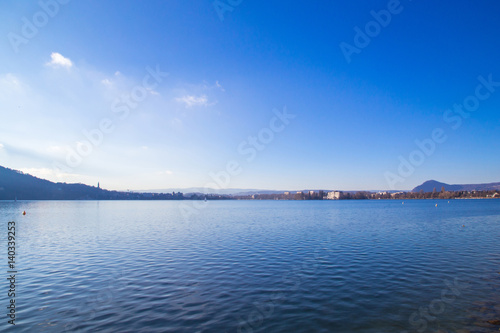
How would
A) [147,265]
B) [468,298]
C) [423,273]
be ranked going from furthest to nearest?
[147,265] < [423,273] < [468,298]

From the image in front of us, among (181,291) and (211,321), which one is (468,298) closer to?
(211,321)

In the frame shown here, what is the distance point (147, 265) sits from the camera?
25.2 meters

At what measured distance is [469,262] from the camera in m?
25.2

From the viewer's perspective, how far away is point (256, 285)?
754 inches

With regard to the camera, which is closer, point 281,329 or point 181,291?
point 281,329

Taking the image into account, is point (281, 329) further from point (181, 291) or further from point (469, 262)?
point (469, 262)

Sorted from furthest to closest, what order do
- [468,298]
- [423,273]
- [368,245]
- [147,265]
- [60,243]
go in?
1. [60,243]
2. [368,245]
3. [147,265]
4. [423,273]
5. [468,298]

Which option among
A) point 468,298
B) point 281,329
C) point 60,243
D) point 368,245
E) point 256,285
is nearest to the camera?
point 281,329

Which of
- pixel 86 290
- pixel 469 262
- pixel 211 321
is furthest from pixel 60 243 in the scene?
pixel 469 262

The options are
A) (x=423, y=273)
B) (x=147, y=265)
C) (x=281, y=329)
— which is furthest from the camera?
(x=147, y=265)

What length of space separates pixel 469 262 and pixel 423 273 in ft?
25.5

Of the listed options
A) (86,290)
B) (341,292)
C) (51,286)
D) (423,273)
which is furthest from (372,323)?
(51,286)

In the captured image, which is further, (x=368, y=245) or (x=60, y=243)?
(x=60, y=243)

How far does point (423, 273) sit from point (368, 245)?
12504 mm
